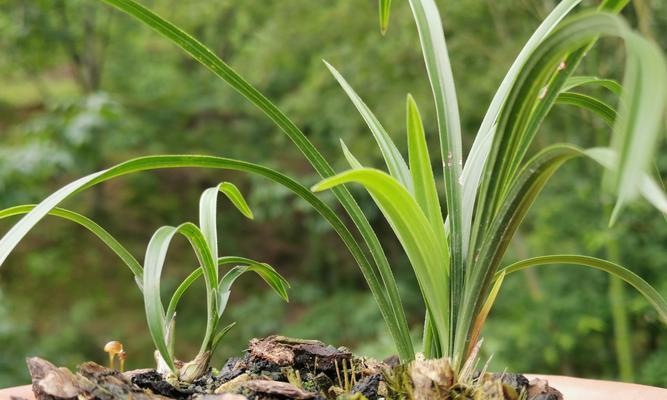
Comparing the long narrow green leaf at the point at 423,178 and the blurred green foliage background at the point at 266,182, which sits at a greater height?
the blurred green foliage background at the point at 266,182

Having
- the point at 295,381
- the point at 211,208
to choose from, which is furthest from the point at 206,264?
the point at 295,381

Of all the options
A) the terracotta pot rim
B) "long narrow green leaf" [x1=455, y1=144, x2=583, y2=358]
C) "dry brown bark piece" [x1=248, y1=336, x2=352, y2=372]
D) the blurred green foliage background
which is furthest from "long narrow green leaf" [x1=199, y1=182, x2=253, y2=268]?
the blurred green foliage background

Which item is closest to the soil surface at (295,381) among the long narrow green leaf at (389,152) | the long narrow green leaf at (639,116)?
the long narrow green leaf at (389,152)

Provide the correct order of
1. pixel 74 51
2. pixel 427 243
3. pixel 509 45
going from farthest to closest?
pixel 74 51 → pixel 509 45 → pixel 427 243

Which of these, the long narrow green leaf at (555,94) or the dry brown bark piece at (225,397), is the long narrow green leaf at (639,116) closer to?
the long narrow green leaf at (555,94)

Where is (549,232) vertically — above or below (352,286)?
below

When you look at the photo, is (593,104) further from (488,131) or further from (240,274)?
(240,274)

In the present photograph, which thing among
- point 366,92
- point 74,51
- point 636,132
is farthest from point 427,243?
point 74,51

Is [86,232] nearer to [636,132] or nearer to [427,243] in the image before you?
[427,243]
